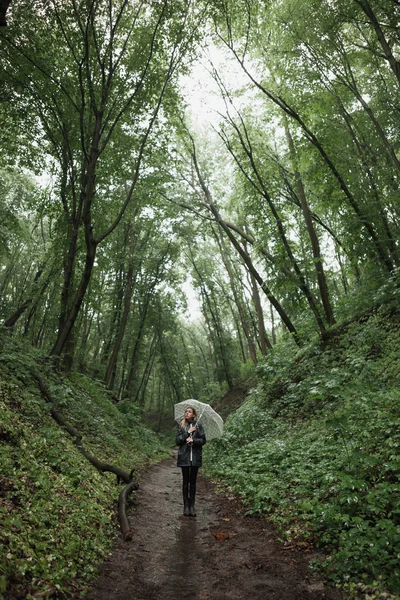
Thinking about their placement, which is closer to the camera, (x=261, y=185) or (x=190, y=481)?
(x=190, y=481)

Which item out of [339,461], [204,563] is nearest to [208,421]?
[339,461]

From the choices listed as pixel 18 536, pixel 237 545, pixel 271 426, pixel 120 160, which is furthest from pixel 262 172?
pixel 18 536

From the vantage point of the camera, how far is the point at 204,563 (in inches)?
151

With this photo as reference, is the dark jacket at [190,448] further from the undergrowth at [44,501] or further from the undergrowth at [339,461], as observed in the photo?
the undergrowth at [44,501]

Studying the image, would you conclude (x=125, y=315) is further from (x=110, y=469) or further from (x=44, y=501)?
(x=44, y=501)

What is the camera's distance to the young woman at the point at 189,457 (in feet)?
19.2

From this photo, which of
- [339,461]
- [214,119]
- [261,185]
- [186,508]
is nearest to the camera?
[339,461]

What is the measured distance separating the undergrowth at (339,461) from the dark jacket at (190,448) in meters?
0.99

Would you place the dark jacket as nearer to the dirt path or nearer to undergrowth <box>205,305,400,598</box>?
the dirt path

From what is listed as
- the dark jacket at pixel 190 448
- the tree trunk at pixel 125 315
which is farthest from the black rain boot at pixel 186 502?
the tree trunk at pixel 125 315

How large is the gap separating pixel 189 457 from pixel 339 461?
241 cm

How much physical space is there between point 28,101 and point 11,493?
392 inches

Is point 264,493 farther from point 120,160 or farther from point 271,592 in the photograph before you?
point 120,160

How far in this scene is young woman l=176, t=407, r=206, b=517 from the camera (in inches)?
230
